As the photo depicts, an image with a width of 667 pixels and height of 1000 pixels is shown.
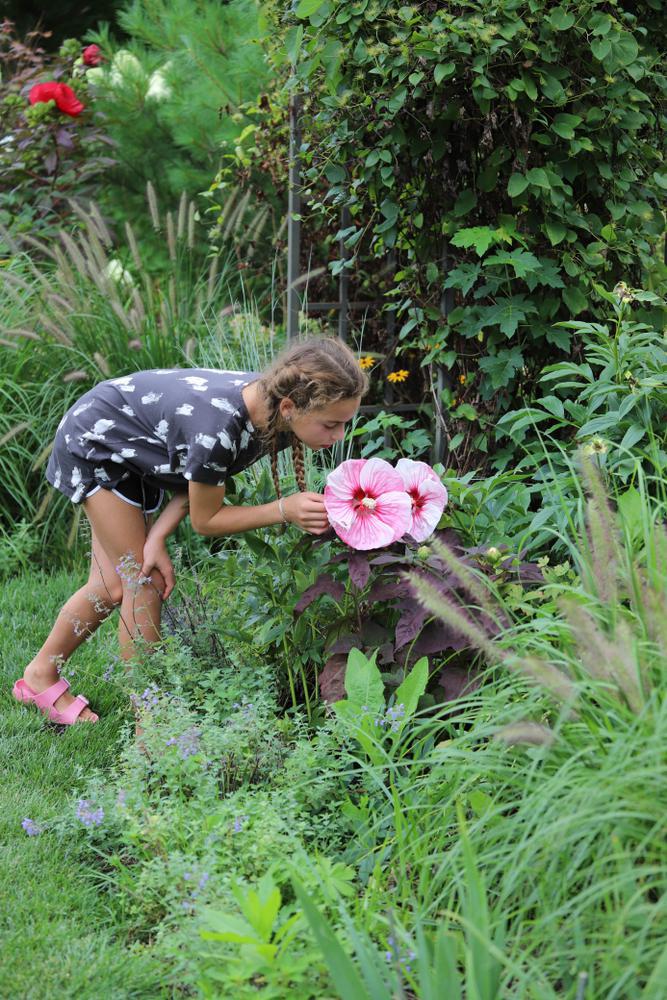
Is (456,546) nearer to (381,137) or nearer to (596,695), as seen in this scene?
(596,695)

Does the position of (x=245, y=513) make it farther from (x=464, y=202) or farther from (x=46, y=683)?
(x=464, y=202)

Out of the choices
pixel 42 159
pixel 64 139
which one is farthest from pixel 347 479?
pixel 42 159

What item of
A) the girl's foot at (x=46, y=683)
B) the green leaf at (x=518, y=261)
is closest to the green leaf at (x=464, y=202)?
the green leaf at (x=518, y=261)

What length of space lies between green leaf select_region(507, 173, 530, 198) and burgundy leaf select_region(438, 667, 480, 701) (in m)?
1.58

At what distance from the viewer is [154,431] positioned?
307 centimetres

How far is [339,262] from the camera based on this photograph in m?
4.20

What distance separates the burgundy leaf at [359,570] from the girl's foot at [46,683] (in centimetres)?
106

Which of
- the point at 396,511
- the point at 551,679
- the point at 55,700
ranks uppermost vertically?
the point at 551,679

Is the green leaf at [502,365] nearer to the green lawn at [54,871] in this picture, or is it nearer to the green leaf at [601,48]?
the green leaf at [601,48]

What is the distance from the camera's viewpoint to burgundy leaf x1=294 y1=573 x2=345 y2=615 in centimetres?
266

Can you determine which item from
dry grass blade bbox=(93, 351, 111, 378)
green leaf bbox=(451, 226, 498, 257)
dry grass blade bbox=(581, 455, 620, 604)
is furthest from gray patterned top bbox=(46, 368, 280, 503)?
dry grass blade bbox=(581, 455, 620, 604)

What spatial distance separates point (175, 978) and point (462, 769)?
66 cm

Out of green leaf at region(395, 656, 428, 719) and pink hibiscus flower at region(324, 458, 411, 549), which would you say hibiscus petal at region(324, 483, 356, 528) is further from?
green leaf at region(395, 656, 428, 719)

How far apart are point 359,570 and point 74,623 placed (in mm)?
1070
